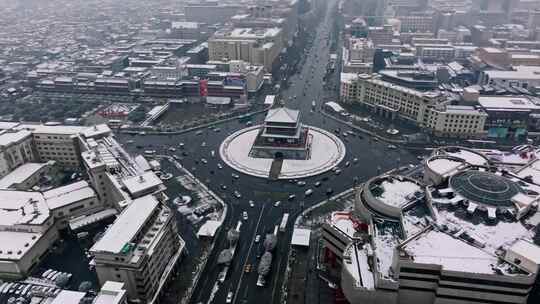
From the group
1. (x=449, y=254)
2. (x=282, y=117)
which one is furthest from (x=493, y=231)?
(x=282, y=117)

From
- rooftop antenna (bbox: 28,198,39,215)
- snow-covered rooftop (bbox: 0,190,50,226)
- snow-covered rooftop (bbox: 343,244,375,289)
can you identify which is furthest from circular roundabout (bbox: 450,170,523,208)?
rooftop antenna (bbox: 28,198,39,215)

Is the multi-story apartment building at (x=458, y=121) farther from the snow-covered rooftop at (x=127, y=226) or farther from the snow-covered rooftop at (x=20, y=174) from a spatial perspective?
the snow-covered rooftop at (x=20, y=174)

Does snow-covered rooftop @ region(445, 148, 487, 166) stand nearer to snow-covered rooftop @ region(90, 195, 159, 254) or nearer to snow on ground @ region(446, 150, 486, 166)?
snow on ground @ region(446, 150, 486, 166)

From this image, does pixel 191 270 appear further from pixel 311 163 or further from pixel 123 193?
pixel 311 163

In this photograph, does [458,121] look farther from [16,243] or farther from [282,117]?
[16,243]

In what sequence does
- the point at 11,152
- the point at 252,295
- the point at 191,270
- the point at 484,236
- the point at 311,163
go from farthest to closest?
the point at 311,163, the point at 11,152, the point at 191,270, the point at 252,295, the point at 484,236

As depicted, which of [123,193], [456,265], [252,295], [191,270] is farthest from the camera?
[123,193]

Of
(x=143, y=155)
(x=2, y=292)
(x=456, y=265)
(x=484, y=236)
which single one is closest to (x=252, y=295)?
(x=456, y=265)

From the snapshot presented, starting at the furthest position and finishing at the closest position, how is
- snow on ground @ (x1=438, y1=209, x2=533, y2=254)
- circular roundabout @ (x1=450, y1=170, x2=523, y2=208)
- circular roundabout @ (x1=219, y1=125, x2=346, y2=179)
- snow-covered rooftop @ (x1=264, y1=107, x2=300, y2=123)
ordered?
snow-covered rooftop @ (x1=264, y1=107, x2=300, y2=123), circular roundabout @ (x1=219, y1=125, x2=346, y2=179), circular roundabout @ (x1=450, y1=170, x2=523, y2=208), snow on ground @ (x1=438, y1=209, x2=533, y2=254)
